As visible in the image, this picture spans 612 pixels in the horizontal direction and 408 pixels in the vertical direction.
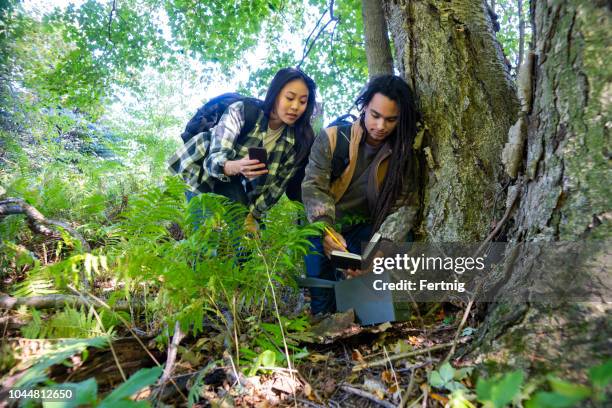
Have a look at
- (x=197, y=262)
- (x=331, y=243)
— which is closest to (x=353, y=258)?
(x=331, y=243)

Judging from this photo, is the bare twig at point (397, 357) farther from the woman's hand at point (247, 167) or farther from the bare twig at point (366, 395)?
the woman's hand at point (247, 167)

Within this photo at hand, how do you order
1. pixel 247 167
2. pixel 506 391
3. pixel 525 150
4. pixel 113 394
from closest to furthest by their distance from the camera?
pixel 506 391 → pixel 113 394 → pixel 525 150 → pixel 247 167

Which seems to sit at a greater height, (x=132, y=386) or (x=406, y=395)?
(x=132, y=386)

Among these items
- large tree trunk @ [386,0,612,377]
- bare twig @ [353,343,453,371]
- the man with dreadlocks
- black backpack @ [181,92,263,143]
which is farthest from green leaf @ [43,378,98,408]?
black backpack @ [181,92,263,143]

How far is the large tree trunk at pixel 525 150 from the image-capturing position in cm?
116

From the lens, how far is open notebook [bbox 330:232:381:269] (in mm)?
2213

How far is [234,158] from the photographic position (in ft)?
9.43

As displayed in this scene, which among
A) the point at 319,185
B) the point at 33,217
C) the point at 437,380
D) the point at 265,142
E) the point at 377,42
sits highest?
the point at 377,42

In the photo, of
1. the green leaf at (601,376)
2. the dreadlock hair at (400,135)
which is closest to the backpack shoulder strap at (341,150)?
the dreadlock hair at (400,135)

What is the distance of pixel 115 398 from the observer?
802 mm

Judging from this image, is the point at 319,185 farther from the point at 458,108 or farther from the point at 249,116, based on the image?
the point at 458,108

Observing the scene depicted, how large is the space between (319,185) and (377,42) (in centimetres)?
205

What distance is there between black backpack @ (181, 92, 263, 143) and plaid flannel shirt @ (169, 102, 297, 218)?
0.05m

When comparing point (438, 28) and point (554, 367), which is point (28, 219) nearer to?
point (554, 367)
